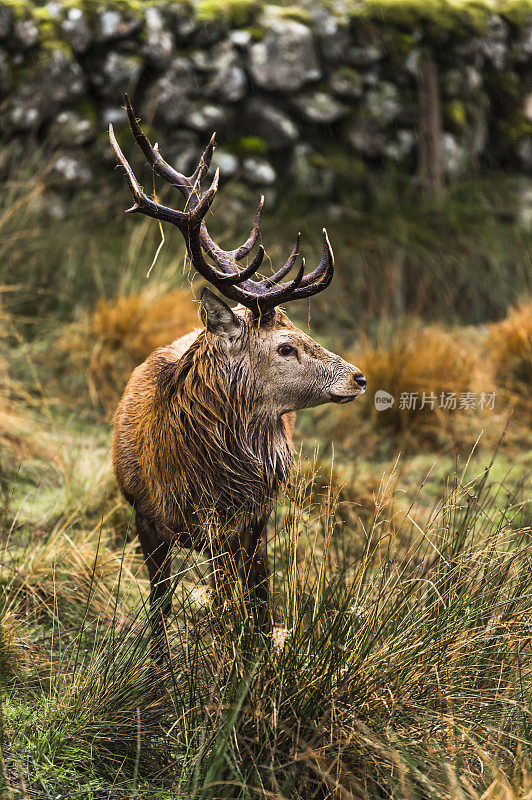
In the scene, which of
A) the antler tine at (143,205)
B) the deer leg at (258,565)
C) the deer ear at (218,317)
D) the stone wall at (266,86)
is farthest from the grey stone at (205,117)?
the deer leg at (258,565)

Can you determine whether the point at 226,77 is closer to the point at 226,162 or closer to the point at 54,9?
the point at 226,162

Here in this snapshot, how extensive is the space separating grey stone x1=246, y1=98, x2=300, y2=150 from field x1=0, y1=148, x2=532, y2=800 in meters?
1.82

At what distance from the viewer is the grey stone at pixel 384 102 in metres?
8.84

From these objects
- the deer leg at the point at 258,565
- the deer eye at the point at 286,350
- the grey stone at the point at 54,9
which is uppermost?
the deer eye at the point at 286,350

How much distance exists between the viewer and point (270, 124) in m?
8.29

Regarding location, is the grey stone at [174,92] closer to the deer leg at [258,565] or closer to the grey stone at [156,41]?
the grey stone at [156,41]

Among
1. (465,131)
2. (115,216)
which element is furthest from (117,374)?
(465,131)

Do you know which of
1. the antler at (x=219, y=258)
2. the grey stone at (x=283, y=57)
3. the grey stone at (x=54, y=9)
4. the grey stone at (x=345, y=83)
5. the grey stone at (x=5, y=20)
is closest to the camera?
the antler at (x=219, y=258)

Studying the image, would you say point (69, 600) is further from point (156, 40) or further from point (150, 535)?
point (156, 40)

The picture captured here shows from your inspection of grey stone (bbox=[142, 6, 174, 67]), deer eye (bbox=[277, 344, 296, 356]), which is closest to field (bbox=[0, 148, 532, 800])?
deer eye (bbox=[277, 344, 296, 356])

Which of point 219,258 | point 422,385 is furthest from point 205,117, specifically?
point 219,258

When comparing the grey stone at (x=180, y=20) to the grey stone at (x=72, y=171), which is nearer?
the grey stone at (x=72, y=171)

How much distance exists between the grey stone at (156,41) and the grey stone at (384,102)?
2.21 metres

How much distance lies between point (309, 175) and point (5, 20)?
3107 millimetres
